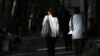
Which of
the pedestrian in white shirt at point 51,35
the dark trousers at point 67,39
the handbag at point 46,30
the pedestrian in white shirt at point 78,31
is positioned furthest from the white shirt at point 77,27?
the dark trousers at point 67,39

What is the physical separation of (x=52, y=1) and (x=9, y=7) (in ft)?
86.5

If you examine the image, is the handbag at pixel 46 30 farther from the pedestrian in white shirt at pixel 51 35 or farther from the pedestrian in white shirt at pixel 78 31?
the pedestrian in white shirt at pixel 78 31

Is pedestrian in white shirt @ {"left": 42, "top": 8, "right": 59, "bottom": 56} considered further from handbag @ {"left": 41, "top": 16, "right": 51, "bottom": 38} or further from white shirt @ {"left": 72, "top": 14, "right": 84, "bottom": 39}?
white shirt @ {"left": 72, "top": 14, "right": 84, "bottom": 39}

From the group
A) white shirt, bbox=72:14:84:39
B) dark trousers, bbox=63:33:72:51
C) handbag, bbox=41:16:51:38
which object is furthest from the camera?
dark trousers, bbox=63:33:72:51

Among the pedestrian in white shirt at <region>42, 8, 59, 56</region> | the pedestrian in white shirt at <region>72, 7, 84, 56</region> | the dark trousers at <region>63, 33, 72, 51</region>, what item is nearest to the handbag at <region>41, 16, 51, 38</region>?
the pedestrian in white shirt at <region>42, 8, 59, 56</region>

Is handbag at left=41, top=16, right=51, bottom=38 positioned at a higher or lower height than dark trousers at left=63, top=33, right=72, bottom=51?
higher

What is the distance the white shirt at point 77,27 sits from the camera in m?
14.1

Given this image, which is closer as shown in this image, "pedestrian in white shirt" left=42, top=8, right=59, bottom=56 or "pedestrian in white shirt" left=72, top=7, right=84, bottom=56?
"pedestrian in white shirt" left=72, top=7, right=84, bottom=56

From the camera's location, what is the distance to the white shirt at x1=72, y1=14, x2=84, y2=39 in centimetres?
1409

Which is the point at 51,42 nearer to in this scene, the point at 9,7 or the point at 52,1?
the point at 9,7

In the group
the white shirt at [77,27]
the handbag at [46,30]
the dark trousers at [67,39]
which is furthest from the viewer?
the dark trousers at [67,39]

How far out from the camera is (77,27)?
14281 millimetres

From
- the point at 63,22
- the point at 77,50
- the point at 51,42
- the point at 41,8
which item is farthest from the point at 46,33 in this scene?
the point at 41,8

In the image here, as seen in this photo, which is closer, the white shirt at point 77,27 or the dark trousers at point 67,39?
the white shirt at point 77,27
